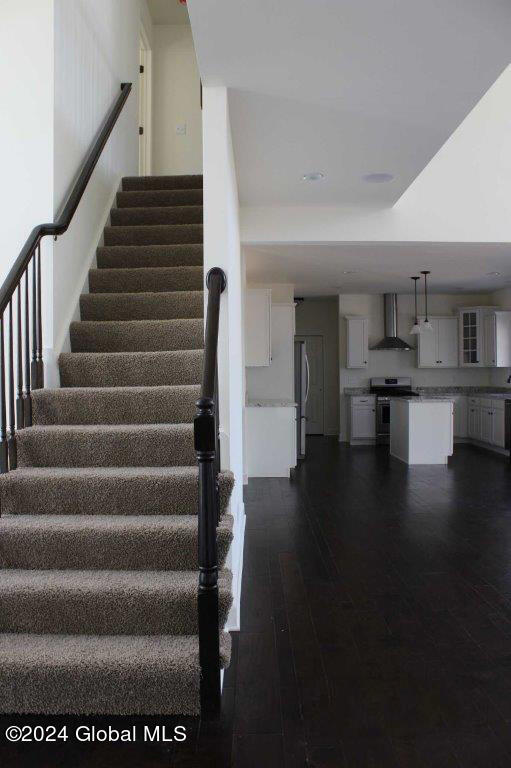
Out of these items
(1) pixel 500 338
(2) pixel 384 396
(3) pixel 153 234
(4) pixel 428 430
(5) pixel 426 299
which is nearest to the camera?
(3) pixel 153 234

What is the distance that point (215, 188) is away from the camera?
2.86 meters

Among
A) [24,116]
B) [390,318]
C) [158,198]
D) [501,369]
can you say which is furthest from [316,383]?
[24,116]

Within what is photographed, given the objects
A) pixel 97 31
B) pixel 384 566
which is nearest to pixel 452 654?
pixel 384 566

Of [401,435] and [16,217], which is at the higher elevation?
[16,217]

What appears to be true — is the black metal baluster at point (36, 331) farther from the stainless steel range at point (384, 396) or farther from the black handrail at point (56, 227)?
the stainless steel range at point (384, 396)

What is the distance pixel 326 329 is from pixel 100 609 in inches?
373

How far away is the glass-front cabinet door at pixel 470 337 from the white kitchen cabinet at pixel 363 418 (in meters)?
1.88

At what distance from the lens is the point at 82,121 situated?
427 centimetres

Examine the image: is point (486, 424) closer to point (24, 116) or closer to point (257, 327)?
point (257, 327)

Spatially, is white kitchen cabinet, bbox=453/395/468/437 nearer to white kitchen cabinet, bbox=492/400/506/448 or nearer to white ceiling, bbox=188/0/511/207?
white kitchen cabinet, bbox=492/400/506/448

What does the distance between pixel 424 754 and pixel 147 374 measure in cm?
250

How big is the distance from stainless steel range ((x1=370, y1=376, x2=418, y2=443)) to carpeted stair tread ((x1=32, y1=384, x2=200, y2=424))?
23.3 feet

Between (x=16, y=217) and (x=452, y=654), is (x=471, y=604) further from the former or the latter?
(x=16, y=217)

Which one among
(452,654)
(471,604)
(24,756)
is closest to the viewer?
(24,756)
